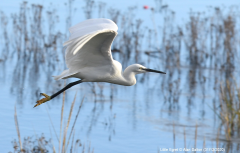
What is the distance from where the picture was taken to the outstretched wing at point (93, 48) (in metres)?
4.14

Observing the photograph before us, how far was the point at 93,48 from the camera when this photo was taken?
4523 millimetres

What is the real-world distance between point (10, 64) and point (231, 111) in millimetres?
5484

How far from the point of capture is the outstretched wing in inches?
163

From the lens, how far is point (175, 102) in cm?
799

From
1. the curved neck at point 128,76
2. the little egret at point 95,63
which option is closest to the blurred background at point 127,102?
the little egret at point 95,63

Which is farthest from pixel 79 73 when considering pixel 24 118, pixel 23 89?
pixel 23 89

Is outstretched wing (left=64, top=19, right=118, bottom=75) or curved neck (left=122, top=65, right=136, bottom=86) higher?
outstretched wing (left=64, top=19, right=118, bottom=75)

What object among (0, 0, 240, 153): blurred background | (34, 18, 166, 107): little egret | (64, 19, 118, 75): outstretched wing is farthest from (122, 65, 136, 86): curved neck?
(0, 0, 240, 153): blurred background

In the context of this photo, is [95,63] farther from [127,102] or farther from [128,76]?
[127,102]

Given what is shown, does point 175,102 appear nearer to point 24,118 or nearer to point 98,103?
point 98,103

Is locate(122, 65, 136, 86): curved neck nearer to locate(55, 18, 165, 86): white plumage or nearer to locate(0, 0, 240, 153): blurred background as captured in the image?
locate(55, 18, 165, 86): white plumage

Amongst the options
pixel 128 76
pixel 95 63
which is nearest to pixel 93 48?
pixel 95 63

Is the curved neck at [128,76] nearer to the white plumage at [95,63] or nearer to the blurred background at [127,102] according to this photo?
the white plumage at [95,63]

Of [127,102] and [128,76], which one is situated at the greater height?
[128,76]
